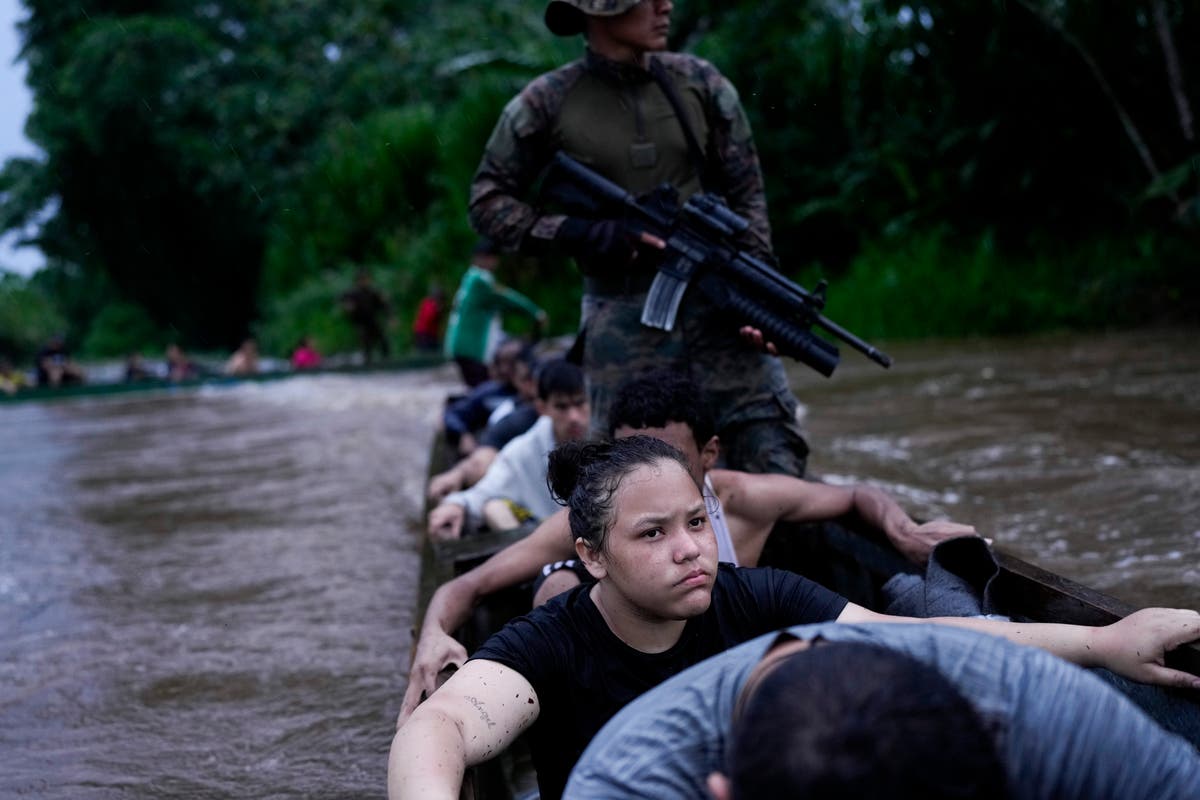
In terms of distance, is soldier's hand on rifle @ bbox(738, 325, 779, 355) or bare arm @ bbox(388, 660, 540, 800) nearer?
bare arm @ bbox(388, 660, 540, 800)

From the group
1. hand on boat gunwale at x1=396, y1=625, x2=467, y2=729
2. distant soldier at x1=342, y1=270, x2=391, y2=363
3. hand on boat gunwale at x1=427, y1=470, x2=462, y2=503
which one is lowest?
distant soldier at x1=342, y1=270, x2=391, y2=363

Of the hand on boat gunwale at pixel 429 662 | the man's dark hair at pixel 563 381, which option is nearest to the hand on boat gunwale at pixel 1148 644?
the hand on boat gunwale at pixel 429 662

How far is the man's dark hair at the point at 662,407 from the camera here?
291 cm

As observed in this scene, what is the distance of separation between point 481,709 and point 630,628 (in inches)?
11.6

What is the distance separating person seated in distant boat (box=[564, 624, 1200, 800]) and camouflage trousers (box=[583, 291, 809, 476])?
6.82ft

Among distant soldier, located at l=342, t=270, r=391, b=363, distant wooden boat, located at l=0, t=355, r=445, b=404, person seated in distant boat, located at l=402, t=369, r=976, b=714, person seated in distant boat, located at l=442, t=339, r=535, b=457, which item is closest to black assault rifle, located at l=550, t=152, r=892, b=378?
person seated in distant boat, located at l=402, t=369, r=976, b=714

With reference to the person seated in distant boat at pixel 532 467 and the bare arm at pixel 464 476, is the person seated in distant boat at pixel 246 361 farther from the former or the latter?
the person seated in distant boat at pixel 532 467

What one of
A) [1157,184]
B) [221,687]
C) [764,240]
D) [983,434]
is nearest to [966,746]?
[764,240]

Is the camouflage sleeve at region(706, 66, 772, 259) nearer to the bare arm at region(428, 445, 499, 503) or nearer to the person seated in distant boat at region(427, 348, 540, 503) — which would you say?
the person seated in distant boat at region(427, 348, 540, 503)

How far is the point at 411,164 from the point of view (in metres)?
20.0

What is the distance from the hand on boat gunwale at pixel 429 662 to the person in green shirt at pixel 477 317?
6524 mm

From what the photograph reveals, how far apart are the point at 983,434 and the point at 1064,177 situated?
5900 mm

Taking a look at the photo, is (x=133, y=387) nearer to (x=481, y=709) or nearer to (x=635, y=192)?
(x=635, y=192)

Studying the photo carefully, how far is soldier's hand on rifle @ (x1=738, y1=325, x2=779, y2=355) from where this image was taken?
133 inches
